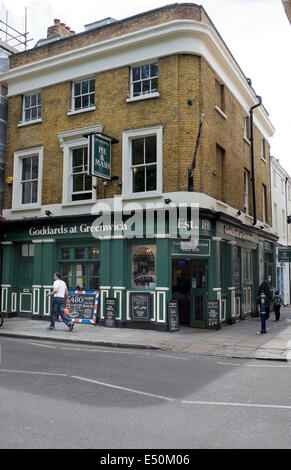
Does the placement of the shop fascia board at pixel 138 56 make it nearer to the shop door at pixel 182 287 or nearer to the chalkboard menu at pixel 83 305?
the shop door at pixel 182 287

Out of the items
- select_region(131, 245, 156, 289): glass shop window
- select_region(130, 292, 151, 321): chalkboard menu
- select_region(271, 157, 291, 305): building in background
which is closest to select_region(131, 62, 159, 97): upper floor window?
select_region(131, 245, 156, 289): glass shop window

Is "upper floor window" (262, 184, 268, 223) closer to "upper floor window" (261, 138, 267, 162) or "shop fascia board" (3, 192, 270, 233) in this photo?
"upper floor window" (261, 138, 267, 162)

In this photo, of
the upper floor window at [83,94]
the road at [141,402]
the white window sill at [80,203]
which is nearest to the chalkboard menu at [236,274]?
the white window sill at [80,203]

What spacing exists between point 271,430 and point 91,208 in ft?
38.4

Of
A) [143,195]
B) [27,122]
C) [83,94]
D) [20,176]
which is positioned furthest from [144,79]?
[20,176]

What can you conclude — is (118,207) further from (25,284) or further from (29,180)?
(25,284)

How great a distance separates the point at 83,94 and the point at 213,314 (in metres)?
9.66

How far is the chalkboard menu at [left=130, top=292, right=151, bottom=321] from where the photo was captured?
13859 millimetres

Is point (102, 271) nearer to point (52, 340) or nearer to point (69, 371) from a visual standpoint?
point (52, 340)

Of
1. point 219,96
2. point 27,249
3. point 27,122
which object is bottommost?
point 27,249

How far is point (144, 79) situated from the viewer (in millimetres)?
15023

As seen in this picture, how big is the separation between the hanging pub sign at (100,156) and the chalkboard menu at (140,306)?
14.0 feet

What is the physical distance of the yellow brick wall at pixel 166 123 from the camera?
14.0 metres

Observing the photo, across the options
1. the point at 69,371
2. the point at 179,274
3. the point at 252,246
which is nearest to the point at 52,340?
the point at 69,371
